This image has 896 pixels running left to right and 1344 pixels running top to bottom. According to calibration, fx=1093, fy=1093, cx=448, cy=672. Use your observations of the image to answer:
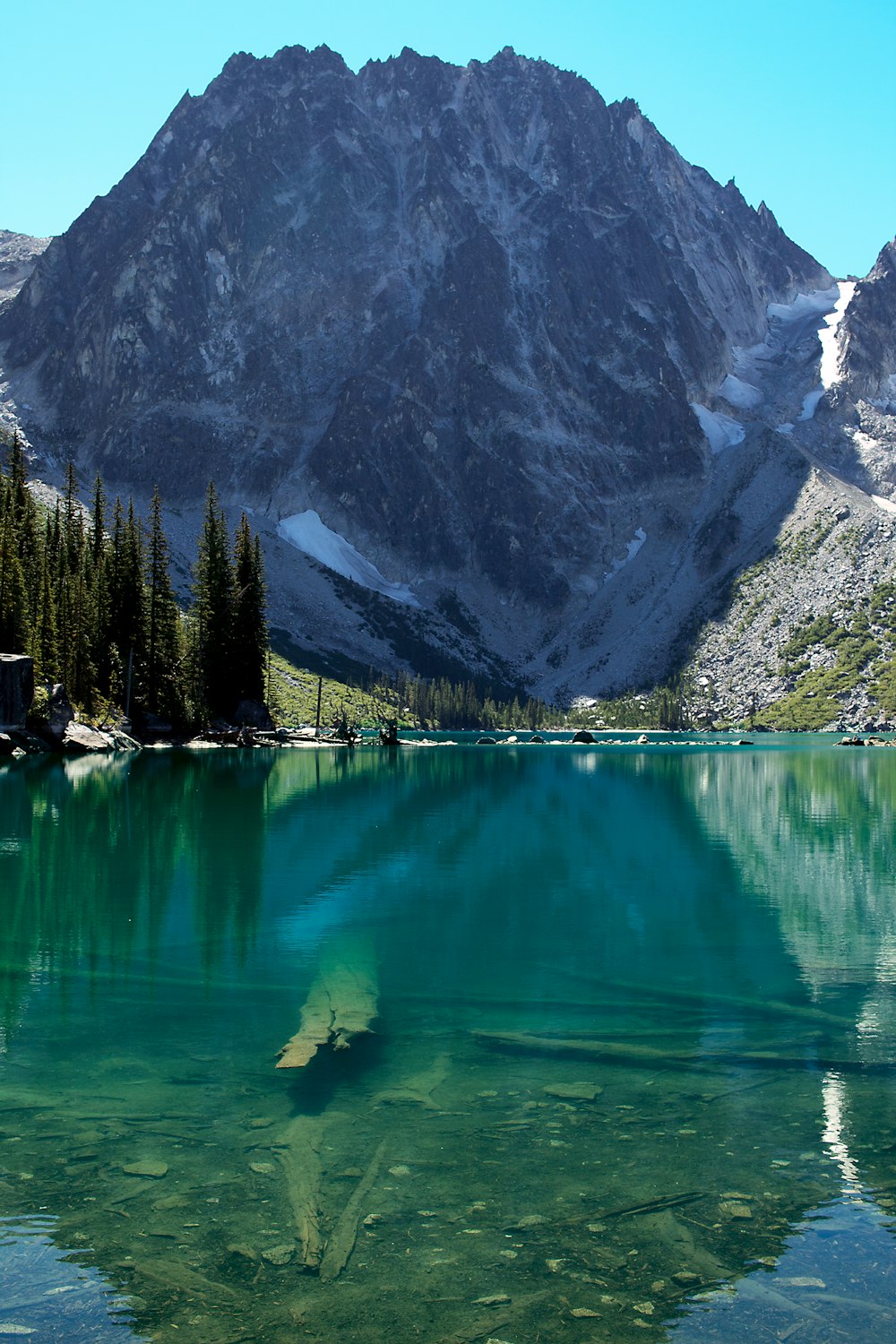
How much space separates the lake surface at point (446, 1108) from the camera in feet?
34.3

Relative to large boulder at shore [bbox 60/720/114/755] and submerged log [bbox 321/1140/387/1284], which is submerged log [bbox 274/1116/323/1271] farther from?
large boulder at shore [bbox 60/720/114/755]

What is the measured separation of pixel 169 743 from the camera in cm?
12338

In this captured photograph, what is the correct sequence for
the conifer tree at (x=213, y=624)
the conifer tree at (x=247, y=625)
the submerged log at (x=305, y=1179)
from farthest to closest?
the conifer tree at (x=247, y=625)
the conifer tree at (x=213, y=624)
the submerged log at (x=305, y=1179)

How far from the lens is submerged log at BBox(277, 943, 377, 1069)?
58.3ft

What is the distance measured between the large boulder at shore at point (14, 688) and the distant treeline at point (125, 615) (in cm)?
757

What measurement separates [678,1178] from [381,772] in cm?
8530

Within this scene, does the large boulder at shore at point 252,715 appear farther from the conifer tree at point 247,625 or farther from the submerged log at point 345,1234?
the submerged log at point 345,1234

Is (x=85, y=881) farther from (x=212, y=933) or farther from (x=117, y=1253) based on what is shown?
(x=117, y=1253)

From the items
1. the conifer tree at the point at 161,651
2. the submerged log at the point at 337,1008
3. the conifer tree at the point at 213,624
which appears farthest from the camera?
the conifer tree at the point at 213,624

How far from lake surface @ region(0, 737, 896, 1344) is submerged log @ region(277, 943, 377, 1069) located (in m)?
0.19

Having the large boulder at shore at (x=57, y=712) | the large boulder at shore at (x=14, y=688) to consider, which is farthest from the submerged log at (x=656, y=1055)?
the large boulder at shore at (x=57, y=712)

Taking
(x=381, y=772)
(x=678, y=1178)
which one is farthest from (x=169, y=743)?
(x=678, y=1178)

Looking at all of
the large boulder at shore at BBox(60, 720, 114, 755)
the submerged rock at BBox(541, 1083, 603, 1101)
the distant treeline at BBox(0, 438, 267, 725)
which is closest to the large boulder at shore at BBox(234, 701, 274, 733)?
the distant treeline at BBox(0, 438, 267, 725)

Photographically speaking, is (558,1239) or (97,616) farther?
(97,616)
